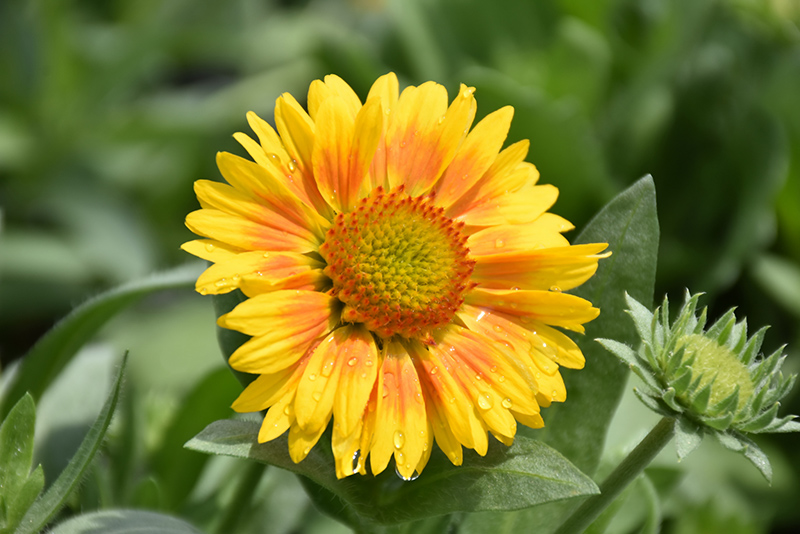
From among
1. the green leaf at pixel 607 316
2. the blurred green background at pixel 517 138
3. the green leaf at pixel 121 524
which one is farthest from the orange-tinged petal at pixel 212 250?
the blurred green background at pixel 517 138

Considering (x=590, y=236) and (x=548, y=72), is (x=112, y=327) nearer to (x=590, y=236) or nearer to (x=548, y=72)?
(x=548, y=72)

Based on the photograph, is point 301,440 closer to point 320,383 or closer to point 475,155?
point 320,383

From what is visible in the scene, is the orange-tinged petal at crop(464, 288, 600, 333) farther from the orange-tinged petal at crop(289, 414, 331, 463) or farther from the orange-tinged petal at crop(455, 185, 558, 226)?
the orange-tinged petal at crop(289, 414, 331, 463)

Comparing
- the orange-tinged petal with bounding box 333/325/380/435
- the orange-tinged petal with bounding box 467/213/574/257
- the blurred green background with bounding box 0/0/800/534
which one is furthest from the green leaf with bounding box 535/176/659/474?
the blurred green background with bounding box 0/0/800/534

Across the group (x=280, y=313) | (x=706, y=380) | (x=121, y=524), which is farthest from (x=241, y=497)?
(x=706, y=380)

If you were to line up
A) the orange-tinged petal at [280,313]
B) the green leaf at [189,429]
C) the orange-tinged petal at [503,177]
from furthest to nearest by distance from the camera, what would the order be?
the green leaf at [189,429], the orange-tinged petal at [503,177], the orange-tinged petal at [280,313]

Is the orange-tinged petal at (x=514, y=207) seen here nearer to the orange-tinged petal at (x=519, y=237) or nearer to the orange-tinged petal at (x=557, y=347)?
the orange-tinged petal at (x=519, y=237)
